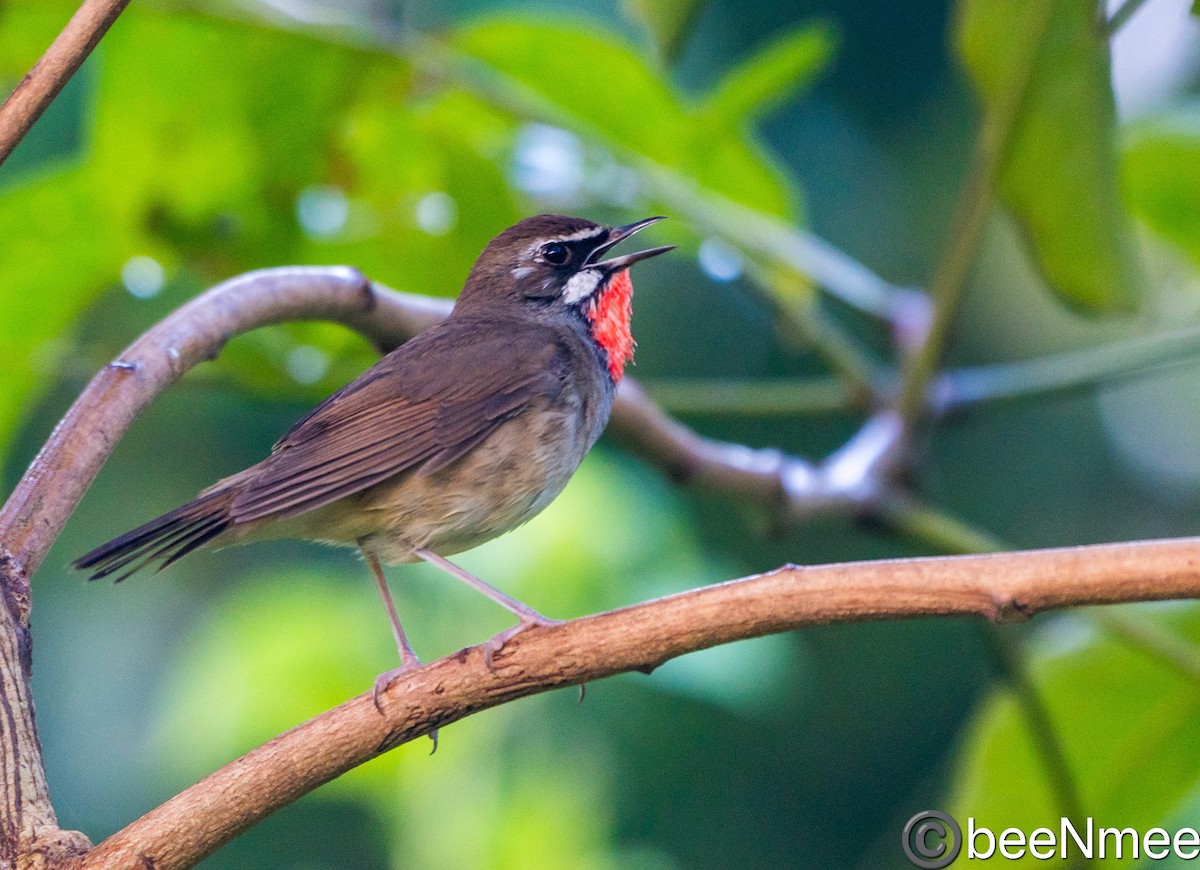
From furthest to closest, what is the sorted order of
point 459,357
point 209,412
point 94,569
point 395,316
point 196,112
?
point 209,412, point 196,112, point 459,357, point 395,316, point 94,569

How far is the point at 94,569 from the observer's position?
2.26 m

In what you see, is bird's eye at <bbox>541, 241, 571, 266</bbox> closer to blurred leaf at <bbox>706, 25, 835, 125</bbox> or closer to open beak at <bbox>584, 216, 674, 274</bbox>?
open beak at <bbox>584, 216, 674, 274</bbox>

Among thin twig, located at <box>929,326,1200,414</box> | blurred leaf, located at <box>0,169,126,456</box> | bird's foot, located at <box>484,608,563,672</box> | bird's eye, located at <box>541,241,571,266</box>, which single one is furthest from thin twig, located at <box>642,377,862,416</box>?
blurred leaf, located at <box>0,169,126,456</box>

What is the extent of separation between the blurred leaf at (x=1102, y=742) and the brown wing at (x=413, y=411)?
1.65 metres

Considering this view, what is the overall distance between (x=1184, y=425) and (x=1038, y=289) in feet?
3.41

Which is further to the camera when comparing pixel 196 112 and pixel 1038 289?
pixel 1038 289

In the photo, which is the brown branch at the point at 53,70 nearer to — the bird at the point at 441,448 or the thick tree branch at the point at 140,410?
the thick tree branch at the point at 140,410

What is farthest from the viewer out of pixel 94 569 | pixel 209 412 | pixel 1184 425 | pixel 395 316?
pixel 1184 425

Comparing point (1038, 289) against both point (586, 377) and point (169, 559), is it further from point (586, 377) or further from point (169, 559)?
point (169, 559)

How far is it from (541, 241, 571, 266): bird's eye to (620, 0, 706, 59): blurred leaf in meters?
0.72

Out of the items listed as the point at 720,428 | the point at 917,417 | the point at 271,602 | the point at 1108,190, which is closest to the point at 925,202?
the point at 720,428

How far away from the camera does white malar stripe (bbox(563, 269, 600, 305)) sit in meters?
3.31

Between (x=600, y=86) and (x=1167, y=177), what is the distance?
173 centimetres

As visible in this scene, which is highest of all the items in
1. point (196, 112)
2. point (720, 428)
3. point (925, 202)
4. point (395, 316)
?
point (925, 202)
